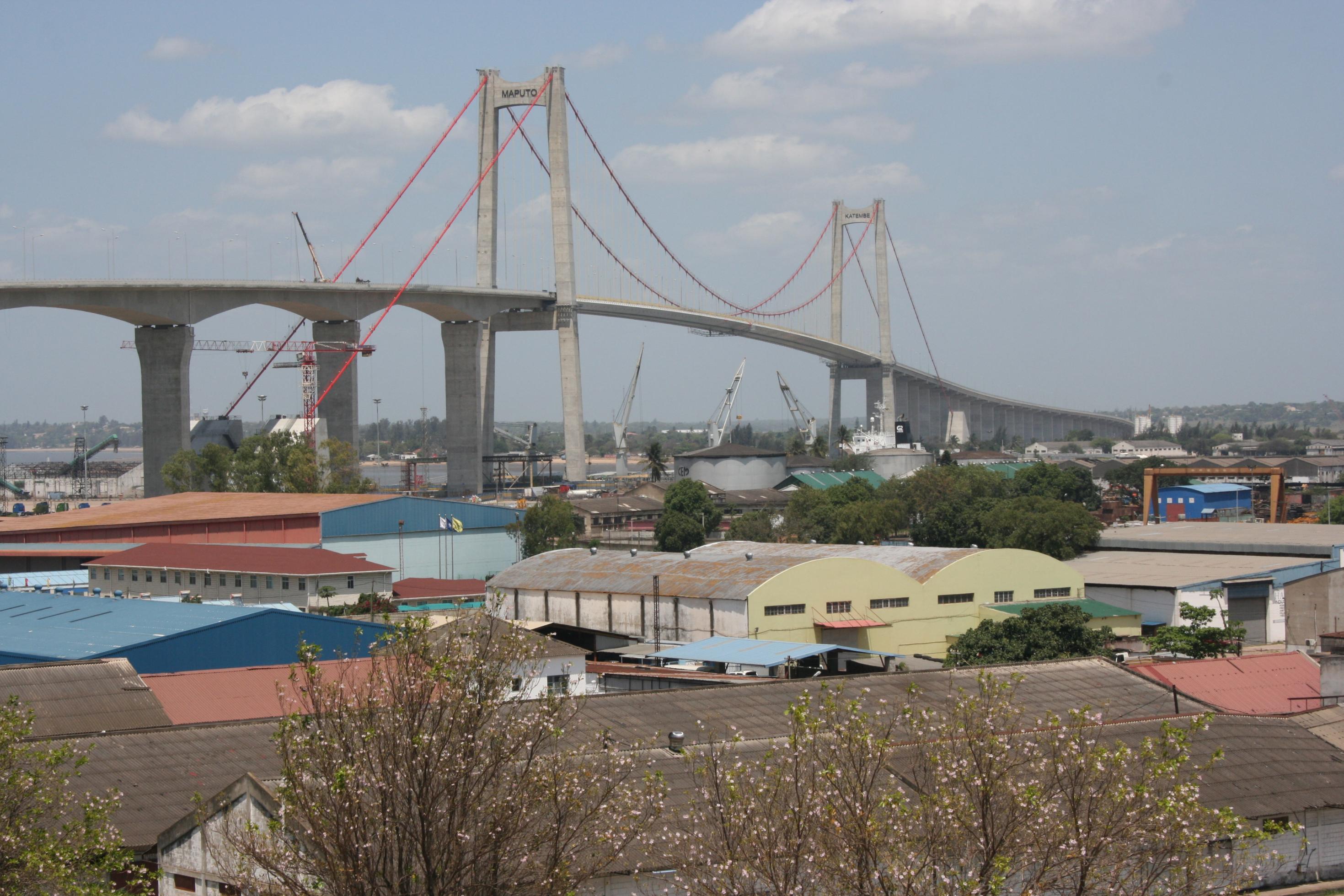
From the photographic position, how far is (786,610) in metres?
29.5

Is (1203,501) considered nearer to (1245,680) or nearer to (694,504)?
(694,504)

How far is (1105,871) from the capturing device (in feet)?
26.9

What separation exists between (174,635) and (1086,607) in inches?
745

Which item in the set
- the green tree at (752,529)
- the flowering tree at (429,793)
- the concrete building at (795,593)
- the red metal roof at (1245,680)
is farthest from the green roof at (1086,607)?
the flowering tree at (429,793)

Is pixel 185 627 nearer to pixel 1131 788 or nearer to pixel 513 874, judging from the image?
pixel 513 874

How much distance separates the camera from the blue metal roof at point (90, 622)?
21328 millimetres

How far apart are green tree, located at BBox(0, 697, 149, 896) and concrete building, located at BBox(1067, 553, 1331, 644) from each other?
28445 mm

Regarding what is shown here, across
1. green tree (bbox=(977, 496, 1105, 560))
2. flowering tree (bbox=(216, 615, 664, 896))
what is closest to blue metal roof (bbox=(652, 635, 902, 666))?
flowering tree (bbox=(216, 615, 664, 896))

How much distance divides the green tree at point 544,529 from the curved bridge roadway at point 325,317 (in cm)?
2033

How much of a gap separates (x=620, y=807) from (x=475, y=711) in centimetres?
128

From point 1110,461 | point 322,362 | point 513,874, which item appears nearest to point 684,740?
point 513,874

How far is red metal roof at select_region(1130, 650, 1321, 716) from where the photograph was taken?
1930 cm

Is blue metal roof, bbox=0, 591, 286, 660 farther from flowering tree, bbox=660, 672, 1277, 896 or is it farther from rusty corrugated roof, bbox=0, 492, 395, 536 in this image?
rusty corrugated roof, bbox=0, 492, 395, 536

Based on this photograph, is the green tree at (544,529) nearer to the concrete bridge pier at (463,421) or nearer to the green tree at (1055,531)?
the green tree at (1055,531)
